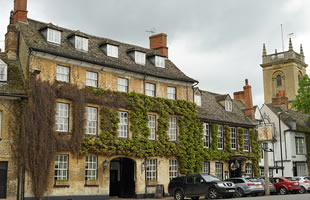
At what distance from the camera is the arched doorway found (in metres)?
30.4

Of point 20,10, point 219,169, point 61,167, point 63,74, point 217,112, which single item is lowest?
point 219,169

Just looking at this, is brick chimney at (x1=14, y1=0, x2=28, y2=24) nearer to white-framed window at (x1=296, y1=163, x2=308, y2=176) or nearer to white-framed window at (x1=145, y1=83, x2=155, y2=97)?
white-framed window at (x1=145, y1=83, x2=155, y2=97)

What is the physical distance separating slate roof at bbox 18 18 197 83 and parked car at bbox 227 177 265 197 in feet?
32.4

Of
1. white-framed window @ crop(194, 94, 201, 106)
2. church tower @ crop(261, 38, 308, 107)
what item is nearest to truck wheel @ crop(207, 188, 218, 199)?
white-framed window @ crop(194, 94, 201, 106)

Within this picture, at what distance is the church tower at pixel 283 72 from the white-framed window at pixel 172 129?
145 feet

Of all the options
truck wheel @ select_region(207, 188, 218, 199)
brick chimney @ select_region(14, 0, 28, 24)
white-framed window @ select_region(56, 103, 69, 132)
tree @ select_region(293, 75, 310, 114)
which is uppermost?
brick chimney @ select_region(14, 0, 28, 24)

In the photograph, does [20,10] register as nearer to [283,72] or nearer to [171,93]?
[171,93]

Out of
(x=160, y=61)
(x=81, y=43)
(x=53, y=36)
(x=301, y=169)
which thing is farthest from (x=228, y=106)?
(x=53, y=36)

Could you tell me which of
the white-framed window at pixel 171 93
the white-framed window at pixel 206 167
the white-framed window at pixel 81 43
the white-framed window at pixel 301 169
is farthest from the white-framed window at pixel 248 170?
the white-framed window at pixel 81 43

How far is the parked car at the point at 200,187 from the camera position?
2492 cm

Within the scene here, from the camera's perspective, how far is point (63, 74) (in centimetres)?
2717

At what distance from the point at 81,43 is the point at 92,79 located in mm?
2851

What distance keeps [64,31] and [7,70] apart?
219 inches

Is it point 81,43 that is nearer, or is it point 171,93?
point 81,43
